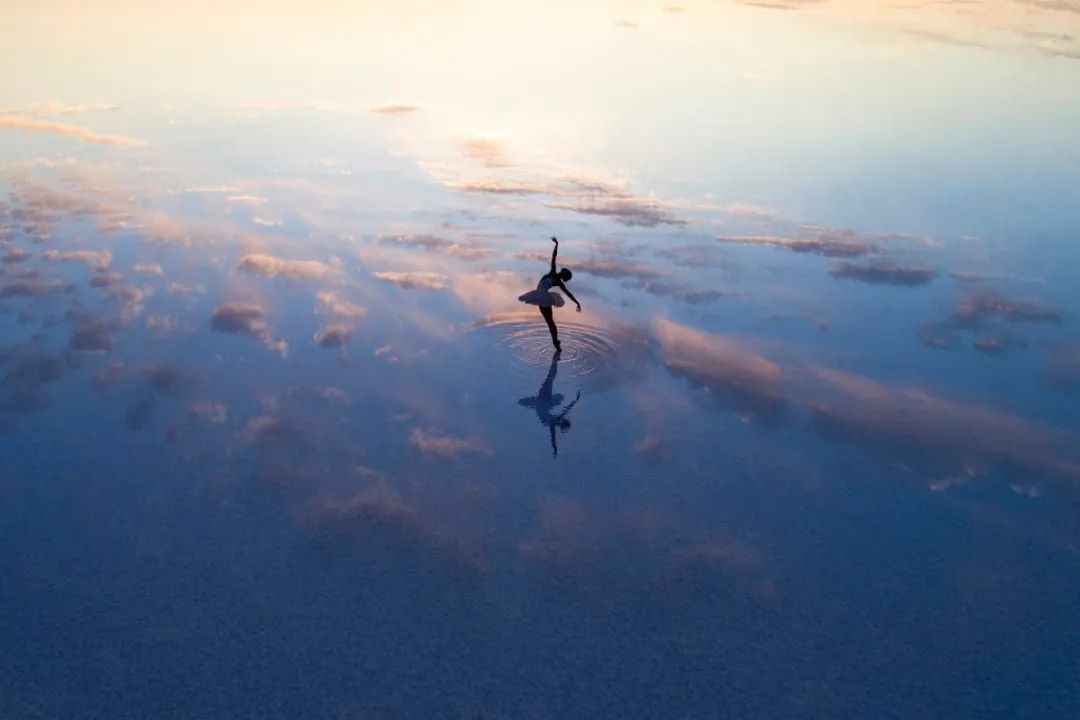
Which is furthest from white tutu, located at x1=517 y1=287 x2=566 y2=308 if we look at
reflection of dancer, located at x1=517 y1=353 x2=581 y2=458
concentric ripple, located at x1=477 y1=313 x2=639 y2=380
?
concentric ripple, located at x1=477 y1=313 x2=639 y2=380

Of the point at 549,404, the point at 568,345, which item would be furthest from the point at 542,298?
the point at 568,345

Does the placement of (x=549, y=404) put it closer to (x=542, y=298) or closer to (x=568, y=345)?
(x=542, y=298)

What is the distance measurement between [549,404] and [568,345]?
449 cm

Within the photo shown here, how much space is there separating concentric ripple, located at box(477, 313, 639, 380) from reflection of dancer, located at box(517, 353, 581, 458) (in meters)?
1.24

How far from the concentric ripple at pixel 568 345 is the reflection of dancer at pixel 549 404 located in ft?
4.08

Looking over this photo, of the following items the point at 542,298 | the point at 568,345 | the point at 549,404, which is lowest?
the point at 549,404

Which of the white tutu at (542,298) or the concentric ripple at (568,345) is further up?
the white tutu at (542,298)

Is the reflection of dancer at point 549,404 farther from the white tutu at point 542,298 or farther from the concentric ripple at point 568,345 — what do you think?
the white tutu at point 542,298

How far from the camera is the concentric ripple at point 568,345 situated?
2744 cm

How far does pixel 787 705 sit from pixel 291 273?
27295 millimetres

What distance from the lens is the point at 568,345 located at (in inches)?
1142

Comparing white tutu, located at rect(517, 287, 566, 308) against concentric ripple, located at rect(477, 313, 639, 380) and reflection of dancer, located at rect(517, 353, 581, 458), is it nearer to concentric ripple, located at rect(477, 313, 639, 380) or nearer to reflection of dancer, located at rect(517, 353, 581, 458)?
reflection of dancer, located at rect(517, 353, 581, 458)

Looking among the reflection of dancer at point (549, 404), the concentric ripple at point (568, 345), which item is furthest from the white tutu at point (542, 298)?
the concentric ripple at point (568, 345)

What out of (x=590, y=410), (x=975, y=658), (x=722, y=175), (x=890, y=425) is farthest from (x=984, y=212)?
(x=975, y=658)
